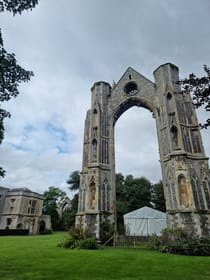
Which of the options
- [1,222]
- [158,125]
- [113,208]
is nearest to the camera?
[113,208]

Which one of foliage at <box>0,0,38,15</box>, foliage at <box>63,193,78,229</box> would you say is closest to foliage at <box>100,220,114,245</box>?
foliage at <box>0,0,38,15</box>

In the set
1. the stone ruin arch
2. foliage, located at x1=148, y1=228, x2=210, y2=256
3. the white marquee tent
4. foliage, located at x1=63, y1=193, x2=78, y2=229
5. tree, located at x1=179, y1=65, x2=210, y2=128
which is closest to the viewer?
tree, located at x1=179, y1=65, x2=210, y2=128

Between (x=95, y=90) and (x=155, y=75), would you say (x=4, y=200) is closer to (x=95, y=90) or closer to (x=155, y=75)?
(x=95, y=90)

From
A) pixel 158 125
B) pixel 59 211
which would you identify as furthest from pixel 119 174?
pixel 158 125

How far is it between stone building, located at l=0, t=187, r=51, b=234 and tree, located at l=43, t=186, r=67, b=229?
16.4 feet

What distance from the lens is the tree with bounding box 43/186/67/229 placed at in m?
42.0

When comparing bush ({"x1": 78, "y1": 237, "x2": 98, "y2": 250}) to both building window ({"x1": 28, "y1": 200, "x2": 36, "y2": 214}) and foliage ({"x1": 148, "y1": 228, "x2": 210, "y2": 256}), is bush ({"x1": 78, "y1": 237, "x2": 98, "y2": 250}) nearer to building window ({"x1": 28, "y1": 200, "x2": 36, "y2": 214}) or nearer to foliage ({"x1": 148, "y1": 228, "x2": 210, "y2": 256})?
foliage ({"x1": 148, "y1": 228, "x2": 210, "y2": 256})

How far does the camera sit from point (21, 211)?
33812 mm

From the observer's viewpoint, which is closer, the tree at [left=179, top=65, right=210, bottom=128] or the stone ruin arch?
the tree at [left=179, top=65, right=210, bottom=128]

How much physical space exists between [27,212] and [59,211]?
10.9 metres

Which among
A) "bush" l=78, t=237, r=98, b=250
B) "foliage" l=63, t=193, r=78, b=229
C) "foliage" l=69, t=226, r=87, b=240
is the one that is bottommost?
"bush" l=78, t=237, r=98, b=250

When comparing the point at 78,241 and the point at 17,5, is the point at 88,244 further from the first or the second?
the point at 17,5

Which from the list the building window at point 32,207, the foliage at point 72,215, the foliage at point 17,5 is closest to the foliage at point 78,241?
the foliage at point 17,5

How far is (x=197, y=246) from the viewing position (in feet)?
34.4
